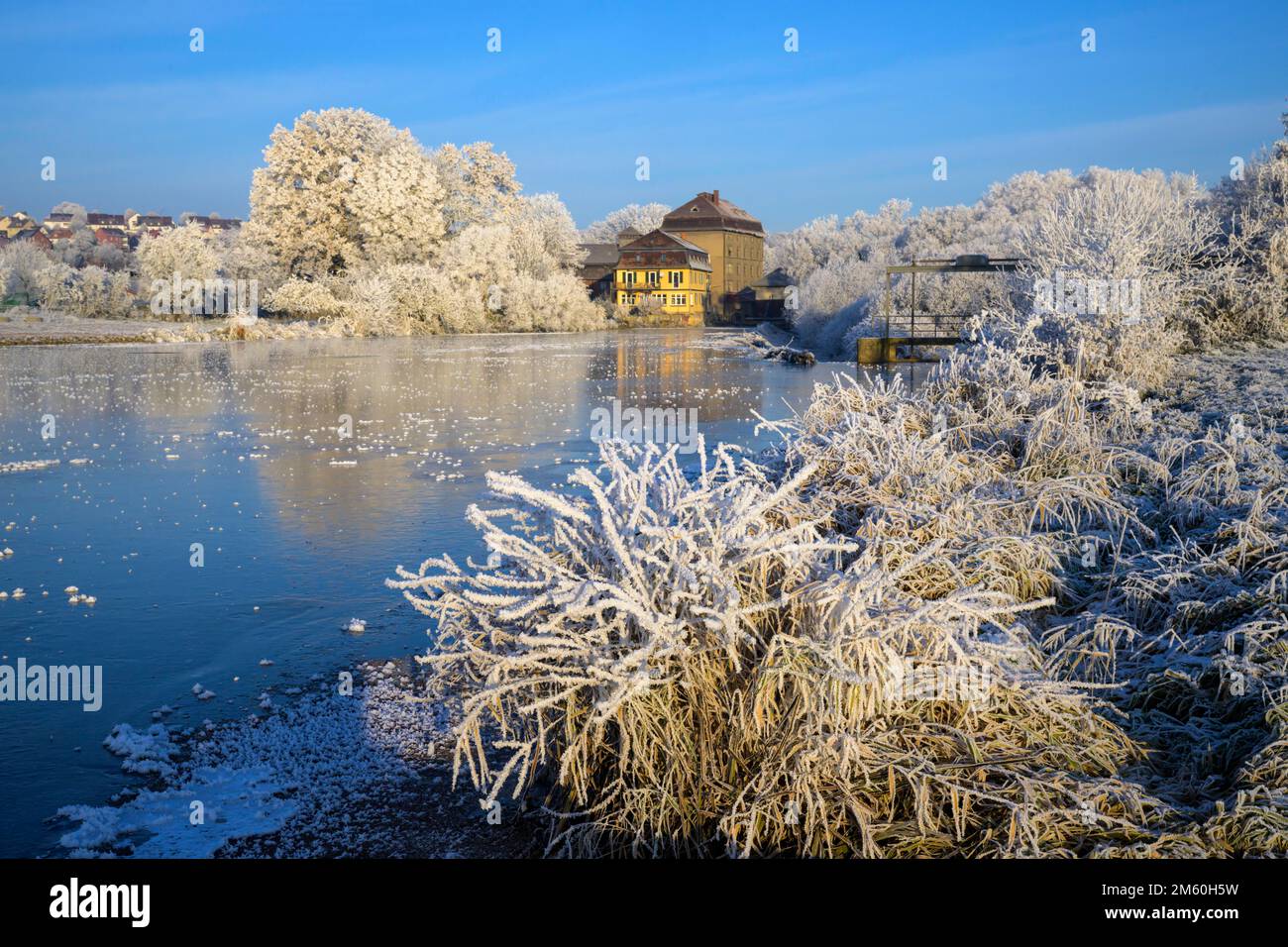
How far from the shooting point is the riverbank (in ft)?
11.8

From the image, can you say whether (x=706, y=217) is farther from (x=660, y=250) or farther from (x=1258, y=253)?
(x=1258, y=253)

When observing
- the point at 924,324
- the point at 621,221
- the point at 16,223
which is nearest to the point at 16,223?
the point at 16,223

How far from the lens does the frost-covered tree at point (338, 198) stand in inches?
2212

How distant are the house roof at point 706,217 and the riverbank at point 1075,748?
85772 millimetres

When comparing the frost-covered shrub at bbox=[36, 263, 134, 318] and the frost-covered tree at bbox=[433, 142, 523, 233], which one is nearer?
the frost-covered shrub at bbox=[36, 263, 134, 318]

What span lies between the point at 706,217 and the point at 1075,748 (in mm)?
89543

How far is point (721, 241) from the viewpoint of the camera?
3469 inches

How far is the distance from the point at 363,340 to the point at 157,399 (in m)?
28.2
